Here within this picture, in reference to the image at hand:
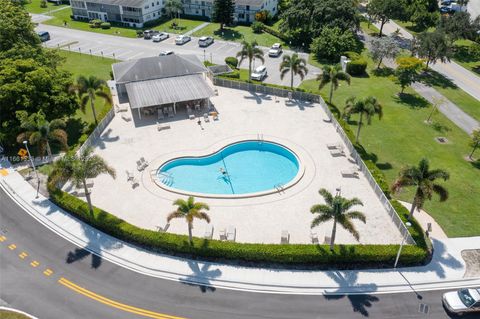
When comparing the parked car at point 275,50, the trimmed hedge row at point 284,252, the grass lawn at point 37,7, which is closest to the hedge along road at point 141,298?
the trimmed hedge row at point 284,252

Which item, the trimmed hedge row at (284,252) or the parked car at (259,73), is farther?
the parked car at (259,73)

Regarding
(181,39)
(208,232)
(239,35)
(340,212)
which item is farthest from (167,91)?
(239,35)

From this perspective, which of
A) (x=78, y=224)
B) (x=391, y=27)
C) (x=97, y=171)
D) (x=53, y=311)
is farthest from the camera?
(x=391, y=27)

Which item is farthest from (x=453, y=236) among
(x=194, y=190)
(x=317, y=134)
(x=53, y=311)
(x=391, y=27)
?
(x=391, y=27)

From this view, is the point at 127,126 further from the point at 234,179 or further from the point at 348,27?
the point at 348,27

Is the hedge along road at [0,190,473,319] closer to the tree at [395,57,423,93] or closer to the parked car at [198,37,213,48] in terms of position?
the tree at [395,57,423,93]

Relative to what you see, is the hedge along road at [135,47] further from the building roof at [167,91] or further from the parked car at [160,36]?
the building roof at [167,91]

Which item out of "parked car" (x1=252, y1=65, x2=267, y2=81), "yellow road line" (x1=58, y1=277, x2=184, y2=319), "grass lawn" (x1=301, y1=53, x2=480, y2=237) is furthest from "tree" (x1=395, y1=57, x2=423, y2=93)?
"yellow road line" (x1=58, y1=277, x2=184, y2=319)
